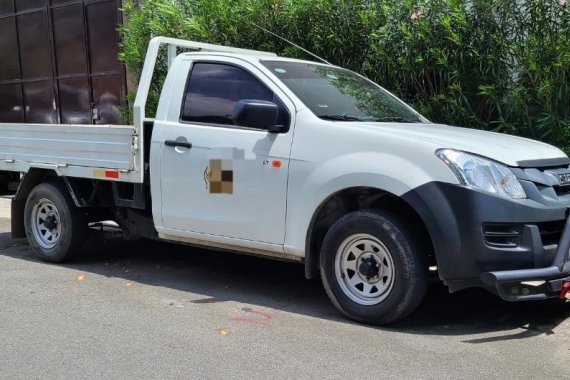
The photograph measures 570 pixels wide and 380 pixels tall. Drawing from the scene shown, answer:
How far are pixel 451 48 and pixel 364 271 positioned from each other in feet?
10.9

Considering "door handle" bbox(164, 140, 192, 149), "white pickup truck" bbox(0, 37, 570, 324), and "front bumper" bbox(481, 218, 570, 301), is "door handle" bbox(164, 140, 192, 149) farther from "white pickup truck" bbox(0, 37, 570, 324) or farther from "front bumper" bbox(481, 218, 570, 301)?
"front bumper" bbox(481, 218, 570, 301)

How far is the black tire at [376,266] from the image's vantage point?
4609 mm

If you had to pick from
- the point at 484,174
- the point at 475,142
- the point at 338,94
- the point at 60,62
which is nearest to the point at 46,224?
the point at 338,94

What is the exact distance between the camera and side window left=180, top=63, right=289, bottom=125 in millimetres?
5559

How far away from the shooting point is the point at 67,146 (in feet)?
21.8

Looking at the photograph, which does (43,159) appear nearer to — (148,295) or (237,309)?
(148,295)

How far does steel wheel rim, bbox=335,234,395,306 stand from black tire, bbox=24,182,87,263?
320cm

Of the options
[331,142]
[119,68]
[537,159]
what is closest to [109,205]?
[331,142]

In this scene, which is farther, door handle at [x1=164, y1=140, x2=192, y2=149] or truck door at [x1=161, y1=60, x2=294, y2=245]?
door handle at [x1=164, y1=140, x2=192, y2=149]

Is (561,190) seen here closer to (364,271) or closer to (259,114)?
(364,271)

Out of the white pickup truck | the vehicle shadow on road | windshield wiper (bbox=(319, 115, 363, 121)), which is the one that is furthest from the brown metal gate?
windshield wiper (bbox=(319, 115, 363, 121))

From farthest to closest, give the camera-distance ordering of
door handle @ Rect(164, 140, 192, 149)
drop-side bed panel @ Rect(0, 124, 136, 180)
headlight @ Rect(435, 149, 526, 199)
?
drop-side bed panel @ Rect(0, 124, 136, 180), door handle @ Rect(164, 140, 192, 149), headlight @ Rect(435, 149, 526, 199)

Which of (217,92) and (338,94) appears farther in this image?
(217,92)

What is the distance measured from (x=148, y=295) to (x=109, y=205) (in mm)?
1359
